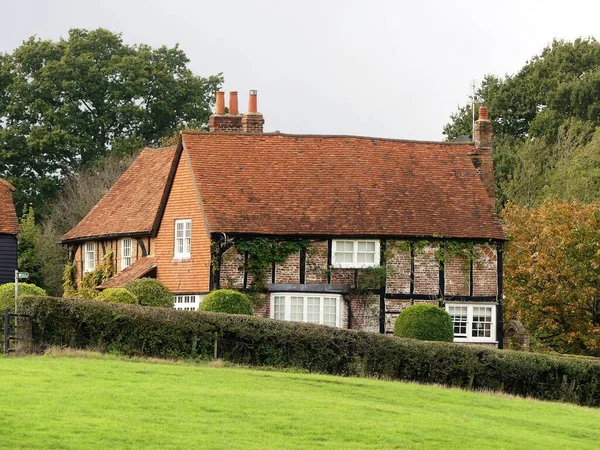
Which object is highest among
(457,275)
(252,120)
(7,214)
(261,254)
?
(252,120)

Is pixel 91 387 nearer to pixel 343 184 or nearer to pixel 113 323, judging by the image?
pixel 113 323

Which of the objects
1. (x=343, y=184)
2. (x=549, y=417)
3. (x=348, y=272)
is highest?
(x=343, y=184)

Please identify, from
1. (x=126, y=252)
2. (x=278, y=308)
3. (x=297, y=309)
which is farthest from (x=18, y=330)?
(x=126, y=252)

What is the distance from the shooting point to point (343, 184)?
175 feet

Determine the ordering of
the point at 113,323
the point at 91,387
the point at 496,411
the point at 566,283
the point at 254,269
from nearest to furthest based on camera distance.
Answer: the point at 91,387
the point at 496,411
the point at 113,323
the point at 254,269
the point at 566,283

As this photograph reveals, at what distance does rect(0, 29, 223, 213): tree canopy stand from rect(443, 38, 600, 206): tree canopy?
59.1ft

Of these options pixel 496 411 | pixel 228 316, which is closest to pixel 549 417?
pixel 496 411

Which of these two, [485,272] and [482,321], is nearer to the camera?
[482,321]

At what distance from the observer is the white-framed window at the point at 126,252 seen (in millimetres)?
55250

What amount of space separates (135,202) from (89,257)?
3.38 metres

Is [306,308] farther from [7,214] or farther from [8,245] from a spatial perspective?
[7,214]

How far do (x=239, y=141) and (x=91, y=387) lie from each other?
25.2 meters

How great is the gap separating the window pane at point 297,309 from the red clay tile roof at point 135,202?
6.54 meters

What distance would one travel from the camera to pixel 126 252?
55562 mm
